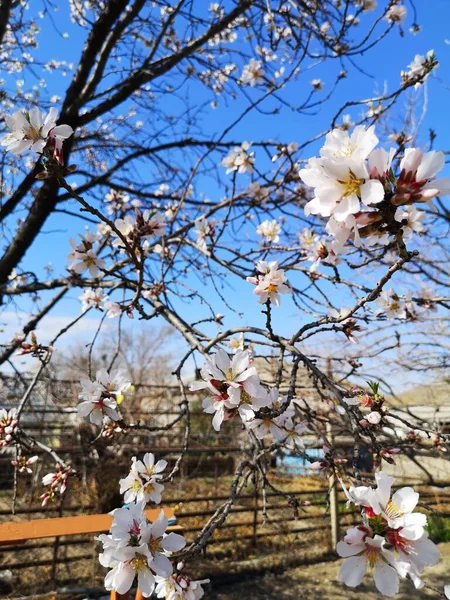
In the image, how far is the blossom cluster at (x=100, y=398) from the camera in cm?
141

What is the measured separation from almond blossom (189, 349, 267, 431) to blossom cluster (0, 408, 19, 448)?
1.02 meters

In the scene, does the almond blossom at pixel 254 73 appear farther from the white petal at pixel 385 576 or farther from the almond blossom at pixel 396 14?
the white petal at pixel 385 576

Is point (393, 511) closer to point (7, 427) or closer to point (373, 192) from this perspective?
point (373, 192)

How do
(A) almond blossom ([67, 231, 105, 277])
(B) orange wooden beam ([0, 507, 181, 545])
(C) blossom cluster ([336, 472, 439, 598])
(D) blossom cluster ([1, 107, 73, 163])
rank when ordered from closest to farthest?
(C) blossom cluster ([336, 472, 439, 598]), (D) blossom cluster ([1, 107, 73, 163]), (A) almond blossom ([67, 231, 105, 277]), (B) orange wooden beam ([0, 507, 181, 545])

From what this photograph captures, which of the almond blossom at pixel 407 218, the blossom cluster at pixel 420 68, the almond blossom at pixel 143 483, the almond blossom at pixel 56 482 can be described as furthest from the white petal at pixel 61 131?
the blossom cluster at pixel 420 68

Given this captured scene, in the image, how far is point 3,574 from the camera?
392cm

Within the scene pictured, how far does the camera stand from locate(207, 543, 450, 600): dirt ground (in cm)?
410

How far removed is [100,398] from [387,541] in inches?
37.5

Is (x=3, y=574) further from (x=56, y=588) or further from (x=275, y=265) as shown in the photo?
(x=275, y=265)

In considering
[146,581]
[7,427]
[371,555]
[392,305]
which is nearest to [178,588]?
[146,581]

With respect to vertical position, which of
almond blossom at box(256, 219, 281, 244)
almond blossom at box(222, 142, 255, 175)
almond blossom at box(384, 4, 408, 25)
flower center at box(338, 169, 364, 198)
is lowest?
flower center at box(338, 169, 364, 198)

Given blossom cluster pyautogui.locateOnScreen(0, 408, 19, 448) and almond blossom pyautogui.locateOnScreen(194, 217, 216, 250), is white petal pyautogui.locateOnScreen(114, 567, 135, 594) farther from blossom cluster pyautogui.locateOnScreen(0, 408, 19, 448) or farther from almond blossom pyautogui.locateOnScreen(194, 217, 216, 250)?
almond blossom pyautogui.locateOnScreen(194, 217, 216, 250)

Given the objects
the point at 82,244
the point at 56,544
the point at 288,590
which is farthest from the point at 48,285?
the point at 288,590

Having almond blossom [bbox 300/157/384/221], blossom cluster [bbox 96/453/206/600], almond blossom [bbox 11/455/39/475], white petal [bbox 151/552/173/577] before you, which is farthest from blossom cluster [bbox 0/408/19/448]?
almond blossom [bbox 300/157/384/221]
